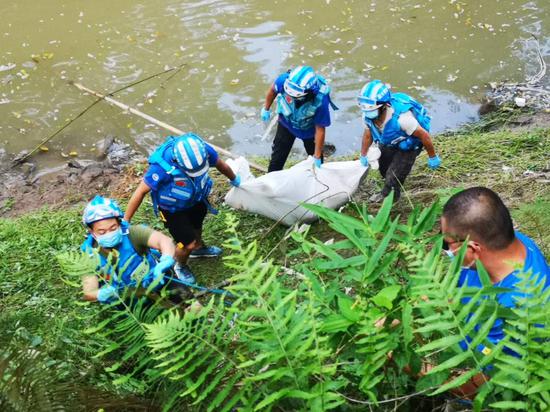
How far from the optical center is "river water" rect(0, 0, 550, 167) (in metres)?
8.11

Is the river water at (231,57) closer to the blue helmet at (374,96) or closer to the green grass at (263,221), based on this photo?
the green grass at (263,221)

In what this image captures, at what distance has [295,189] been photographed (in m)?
4.90

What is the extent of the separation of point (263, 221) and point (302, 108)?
1176 mm

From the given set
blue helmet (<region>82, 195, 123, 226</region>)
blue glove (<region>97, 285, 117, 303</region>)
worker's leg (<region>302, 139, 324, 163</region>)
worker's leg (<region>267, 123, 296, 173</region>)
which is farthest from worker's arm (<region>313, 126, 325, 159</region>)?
blue glove (<region>97, 285, 117, 303</region>)

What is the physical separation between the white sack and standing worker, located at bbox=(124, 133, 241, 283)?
31cm

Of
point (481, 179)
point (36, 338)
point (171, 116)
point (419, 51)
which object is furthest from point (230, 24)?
point (36, 338)

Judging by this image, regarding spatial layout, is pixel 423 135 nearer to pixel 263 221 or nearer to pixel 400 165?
pixel 400 165

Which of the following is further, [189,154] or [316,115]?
[316,115]

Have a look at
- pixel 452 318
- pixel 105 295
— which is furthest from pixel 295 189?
pixel 452 318

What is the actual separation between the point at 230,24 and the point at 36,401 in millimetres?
9079

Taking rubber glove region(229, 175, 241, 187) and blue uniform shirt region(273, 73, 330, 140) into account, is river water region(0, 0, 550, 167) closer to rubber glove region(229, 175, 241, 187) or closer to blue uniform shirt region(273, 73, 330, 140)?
blue uniform shirt region(273, 73, 330, 140)

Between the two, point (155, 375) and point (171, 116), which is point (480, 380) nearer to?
point (155, 375)

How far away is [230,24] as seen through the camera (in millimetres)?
9836

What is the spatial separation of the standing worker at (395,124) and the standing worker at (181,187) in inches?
53.5
